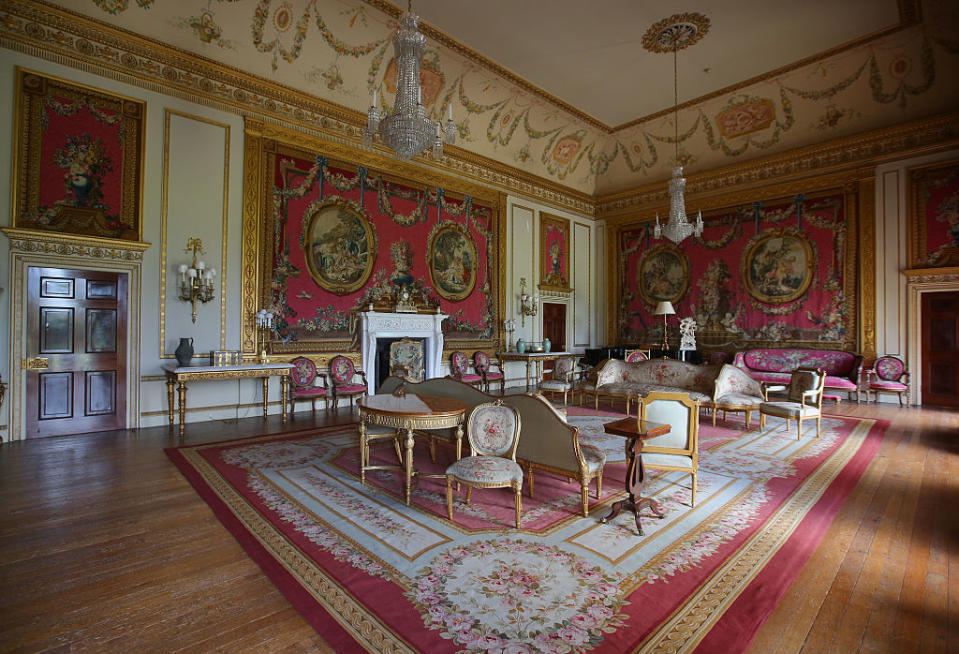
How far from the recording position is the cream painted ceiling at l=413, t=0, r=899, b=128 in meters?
6.82

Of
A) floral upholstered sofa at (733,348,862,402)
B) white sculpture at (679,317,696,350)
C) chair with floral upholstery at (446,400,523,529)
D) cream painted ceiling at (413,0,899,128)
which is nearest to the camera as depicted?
chair with floral upholstery at (446,400,523,529)

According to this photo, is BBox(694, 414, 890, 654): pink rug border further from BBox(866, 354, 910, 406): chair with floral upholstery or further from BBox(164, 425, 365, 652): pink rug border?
BBox(866, 354, 910, 406): chair with floral upholstery

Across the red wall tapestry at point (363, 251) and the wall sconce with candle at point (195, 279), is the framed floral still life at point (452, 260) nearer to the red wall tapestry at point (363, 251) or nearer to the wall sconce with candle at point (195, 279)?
the red wall tapestry at point (363, 251)

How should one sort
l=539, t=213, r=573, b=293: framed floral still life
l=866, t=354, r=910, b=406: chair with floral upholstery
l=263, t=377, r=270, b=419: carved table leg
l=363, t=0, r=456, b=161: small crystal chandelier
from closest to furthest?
l=363, t=0, r=456, b=161: small crystal chandelier → l=263, t=377, r=270, b=419: carved table leg → l=866, t=354, r=910, b=406: chair with floral upholstery → l=539, t=213, r=573, b=293: framed floral still life

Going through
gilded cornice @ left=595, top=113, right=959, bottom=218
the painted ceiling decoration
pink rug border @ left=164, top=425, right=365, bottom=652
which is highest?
the painted ceiling decoration

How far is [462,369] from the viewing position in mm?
8844

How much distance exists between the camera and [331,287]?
7.69m

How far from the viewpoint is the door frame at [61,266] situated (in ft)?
16.9

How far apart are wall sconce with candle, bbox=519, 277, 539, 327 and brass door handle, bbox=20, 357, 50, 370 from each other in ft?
26.3

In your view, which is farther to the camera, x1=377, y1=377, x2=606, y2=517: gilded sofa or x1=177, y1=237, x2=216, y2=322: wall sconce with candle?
x1=177, y1=237, x2=216, y2=322: wall sconce with candle

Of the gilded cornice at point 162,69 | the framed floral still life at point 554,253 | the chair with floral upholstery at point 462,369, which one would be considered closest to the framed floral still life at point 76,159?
the gilded cornice at point 162,69

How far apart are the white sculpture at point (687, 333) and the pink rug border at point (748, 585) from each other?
21.9ft

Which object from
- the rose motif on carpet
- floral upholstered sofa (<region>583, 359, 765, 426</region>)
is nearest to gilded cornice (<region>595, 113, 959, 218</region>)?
floral upholstered sofa (<region>583, 359, 765, 426</region>)

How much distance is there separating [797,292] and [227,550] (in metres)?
10.5
